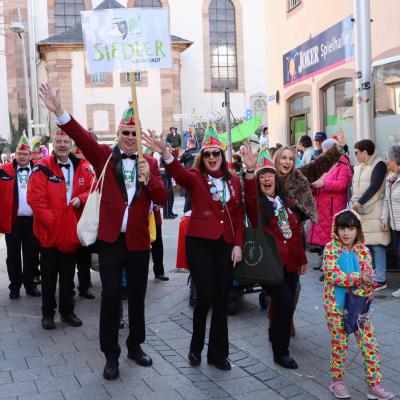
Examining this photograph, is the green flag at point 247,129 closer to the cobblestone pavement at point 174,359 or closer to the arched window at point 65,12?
the cobblestone pavement at point 174,359

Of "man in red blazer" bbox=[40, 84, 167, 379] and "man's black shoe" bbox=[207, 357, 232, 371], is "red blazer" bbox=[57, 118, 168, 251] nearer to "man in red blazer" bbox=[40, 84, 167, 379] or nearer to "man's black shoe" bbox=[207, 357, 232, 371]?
"man in red blazer" bbox=[40, 84, 167, 379]

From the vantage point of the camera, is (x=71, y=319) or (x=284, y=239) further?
(x=71, y=319)

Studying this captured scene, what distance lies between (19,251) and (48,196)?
1960mm

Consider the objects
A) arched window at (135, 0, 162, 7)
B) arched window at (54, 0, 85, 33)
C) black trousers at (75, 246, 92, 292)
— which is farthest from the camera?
arched window at (135, 0, 162, 7)

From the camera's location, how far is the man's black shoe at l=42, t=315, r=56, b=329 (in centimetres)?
604

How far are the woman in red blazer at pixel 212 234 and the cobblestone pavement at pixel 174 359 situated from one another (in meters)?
0.29

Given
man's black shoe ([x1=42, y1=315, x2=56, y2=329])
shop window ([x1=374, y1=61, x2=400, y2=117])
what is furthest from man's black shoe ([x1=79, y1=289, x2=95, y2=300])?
shop window ([x1=374, y1=61, x2=400, y2=117])

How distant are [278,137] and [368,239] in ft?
28.4

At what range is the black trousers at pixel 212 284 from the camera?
15.2 feet

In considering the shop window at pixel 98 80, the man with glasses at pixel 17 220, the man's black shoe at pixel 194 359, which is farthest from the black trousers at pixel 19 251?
the shop window at pixel 98 80

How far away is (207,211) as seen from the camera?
4.67 m

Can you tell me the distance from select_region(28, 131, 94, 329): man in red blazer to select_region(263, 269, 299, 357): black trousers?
2.21 meters

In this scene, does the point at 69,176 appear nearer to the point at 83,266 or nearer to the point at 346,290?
the point at 83,266

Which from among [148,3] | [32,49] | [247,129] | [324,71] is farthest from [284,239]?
[148,3]
